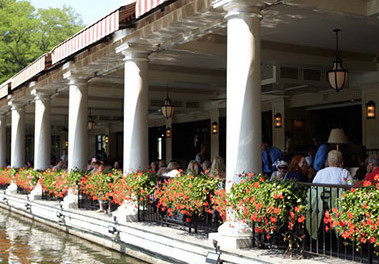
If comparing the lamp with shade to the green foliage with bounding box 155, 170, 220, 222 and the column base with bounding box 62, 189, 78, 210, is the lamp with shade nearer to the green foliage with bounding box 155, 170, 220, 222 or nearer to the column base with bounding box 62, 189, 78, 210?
the green foliage with bounding box 155, 170, 220, 222

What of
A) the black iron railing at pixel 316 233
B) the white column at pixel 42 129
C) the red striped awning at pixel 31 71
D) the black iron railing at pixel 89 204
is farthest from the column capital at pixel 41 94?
the black iron railing at pixel 316 233

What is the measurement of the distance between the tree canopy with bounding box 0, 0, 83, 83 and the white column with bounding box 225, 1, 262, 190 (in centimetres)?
3482

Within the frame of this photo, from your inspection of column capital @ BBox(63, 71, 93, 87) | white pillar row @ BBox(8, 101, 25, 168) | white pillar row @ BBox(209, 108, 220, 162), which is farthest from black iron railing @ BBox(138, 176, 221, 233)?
white pillar row @ BBox(209, 108, 220, 162)

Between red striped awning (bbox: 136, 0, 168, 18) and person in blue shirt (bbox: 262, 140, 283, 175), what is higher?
red striped awning (bbox: 136, 0, 168, 18)

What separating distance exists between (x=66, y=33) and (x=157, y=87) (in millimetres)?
31260

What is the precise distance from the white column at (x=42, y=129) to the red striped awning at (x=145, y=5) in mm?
8532

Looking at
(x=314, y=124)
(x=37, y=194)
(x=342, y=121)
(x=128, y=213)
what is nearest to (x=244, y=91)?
(x=128, y=213)

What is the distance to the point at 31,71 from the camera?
618 inches

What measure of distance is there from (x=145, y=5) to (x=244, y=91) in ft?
8.32

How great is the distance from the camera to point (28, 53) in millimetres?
41875

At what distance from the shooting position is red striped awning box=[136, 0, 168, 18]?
865 cm

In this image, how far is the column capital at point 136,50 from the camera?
10.8 meters

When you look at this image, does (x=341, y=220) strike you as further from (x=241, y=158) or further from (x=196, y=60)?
(x=196, y=60)

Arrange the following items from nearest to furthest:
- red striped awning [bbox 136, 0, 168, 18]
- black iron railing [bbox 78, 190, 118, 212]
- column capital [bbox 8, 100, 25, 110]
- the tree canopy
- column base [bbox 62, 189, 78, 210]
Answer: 1. red striped awning [bbox 136, 0, 168, 18]
2. black iron railing [bbox 78, 190, 118, 212]
3. column base [bbox 62, 189, 78, 210]
4. column capital [bbox 8, 100, 25, 110]
5. the tree canopy
